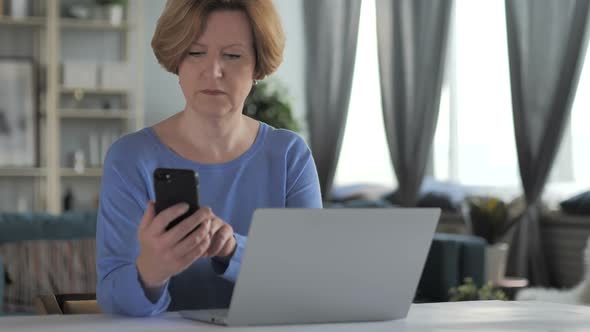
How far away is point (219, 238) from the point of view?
4.91 ft

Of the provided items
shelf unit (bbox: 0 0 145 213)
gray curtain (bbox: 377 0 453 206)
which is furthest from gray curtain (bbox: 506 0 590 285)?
shelf unit (bbox: 0 0 145 213)

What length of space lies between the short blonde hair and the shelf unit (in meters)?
5.84

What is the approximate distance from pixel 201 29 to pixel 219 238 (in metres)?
0.42

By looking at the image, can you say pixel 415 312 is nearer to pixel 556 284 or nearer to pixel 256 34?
pixel 256 34

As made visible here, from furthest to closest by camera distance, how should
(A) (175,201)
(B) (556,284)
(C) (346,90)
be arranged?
(C) (346,90) → (B) (556,284) → (A) (175,201)

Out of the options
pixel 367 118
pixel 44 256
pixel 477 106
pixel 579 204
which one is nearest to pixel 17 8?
pixel 367 118

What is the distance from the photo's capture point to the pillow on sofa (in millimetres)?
5820

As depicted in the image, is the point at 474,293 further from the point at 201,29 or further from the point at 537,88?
the point at 201,29

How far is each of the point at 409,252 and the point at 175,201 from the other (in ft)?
1.13

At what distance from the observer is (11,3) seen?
24.5 feet

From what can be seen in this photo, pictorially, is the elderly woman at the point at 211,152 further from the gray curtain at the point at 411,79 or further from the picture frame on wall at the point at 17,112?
the picture frame on wall at the point at 17,112

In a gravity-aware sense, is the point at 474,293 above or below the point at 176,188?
below

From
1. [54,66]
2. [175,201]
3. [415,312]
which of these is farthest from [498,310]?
[54,66]

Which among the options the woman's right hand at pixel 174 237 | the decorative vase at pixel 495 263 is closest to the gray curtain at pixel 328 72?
the decorative vase at pixel 495 263
